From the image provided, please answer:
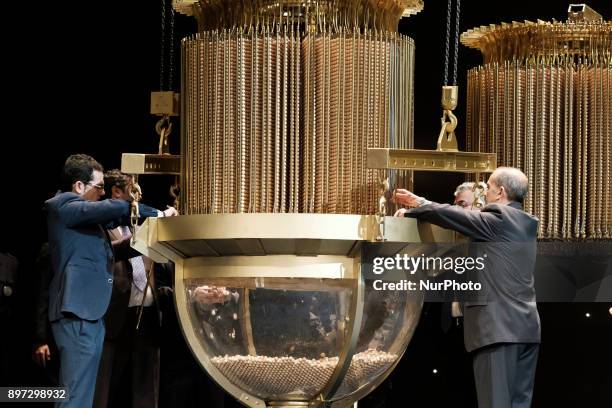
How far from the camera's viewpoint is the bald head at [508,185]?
17.8 ft

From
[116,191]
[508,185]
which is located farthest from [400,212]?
[116,191]

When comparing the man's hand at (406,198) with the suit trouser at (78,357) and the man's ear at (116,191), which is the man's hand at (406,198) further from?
the man's ear at (116,191)

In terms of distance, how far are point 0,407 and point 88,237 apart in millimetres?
890

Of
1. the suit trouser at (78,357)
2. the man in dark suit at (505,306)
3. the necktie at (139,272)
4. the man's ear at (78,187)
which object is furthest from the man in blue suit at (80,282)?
the man in dark suit at (505,306)

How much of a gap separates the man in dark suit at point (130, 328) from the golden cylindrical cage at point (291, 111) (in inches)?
68.4

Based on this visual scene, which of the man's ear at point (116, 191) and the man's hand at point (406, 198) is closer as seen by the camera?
the man's hand at point (406, 198)

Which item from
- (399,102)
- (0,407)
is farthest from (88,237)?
(399,102)

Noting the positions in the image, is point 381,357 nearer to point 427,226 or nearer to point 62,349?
point 427,226

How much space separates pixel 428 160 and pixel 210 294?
752 millimetres

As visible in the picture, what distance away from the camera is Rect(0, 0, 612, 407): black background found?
672 cm

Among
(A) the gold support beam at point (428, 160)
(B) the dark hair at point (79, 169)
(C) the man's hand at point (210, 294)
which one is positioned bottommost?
(C) the man's hand at point (210, 294)

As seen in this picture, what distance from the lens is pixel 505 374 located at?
5293 millimetres

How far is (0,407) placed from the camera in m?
6.05

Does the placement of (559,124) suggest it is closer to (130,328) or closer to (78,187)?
(78,187)
